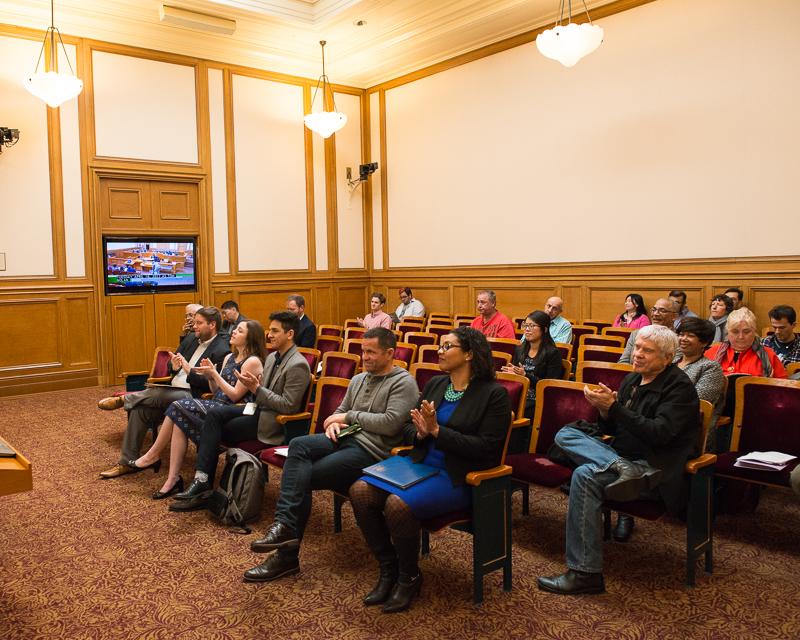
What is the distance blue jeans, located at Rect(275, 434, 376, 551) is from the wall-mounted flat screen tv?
6.55 meters

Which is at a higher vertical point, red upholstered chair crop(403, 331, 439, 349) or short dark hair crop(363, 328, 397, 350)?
short dark hair crop(363, 328, 397, 350)

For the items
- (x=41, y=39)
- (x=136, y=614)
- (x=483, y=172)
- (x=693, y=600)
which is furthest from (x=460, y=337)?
(x=41, y=39)

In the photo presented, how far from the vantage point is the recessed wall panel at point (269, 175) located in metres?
9.89

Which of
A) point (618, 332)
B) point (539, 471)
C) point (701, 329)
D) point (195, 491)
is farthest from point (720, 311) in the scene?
point (195, 491)

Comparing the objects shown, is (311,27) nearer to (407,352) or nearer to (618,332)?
(407,352)

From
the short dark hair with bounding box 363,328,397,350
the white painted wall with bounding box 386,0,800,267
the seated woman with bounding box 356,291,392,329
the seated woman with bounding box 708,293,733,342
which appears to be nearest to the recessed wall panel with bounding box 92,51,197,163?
the white painted wall with bounding box 386,0,800,267

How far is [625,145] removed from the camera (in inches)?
301

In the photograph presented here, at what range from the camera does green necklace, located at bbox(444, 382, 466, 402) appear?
3030 mm

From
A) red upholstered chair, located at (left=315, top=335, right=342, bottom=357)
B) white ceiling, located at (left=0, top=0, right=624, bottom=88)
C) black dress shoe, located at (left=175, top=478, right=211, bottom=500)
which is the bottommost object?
black dress shoe, located at (left=175, top=478, right=211, bottom=500)

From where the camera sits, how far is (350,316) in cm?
1123

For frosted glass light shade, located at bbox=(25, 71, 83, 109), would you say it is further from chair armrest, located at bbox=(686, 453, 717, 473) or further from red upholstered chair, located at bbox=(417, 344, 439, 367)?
chair armrest, located at bbox=(686, 453, 717, 473)

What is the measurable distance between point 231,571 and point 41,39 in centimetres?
755

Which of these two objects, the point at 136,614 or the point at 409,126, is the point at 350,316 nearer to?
the point at 409,126

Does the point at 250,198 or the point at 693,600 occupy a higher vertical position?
the point at 250,198
